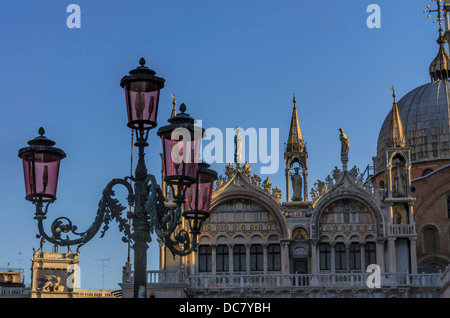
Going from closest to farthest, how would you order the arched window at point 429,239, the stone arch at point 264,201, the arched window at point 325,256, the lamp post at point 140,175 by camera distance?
the lamp post at point 140,175
the arched window at point 325,256
the stone arch at point 264,201
the arched window at point 429,239

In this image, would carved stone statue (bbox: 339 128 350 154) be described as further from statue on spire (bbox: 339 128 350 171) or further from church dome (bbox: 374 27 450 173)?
church dome (bbox: 374 27 450 173)

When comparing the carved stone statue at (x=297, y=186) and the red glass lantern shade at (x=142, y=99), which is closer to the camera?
the red glass lantern shade at (x=142, y=99)

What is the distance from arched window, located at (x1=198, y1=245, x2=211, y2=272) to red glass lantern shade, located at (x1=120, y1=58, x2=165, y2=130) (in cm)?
2398

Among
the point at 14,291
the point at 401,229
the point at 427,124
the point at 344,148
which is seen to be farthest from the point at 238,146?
the point at 14,291

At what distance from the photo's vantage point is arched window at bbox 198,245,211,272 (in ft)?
118

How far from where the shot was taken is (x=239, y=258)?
3603 centimetres

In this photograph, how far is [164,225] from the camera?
12.4m

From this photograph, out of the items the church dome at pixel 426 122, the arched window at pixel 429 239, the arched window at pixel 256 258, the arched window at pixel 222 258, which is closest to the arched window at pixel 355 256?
the arched window at pixel 256 258

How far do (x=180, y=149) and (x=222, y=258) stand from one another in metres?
24.2

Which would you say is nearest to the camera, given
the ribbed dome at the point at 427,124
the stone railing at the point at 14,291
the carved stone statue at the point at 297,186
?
the carved stone statue at the point at 297,186

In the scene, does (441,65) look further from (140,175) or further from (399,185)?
(140,175)

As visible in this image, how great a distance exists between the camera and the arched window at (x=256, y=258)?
3578 cm

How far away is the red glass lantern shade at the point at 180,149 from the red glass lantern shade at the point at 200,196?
3.36 feet

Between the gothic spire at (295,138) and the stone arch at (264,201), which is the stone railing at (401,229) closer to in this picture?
the stone arch at (264,201)
